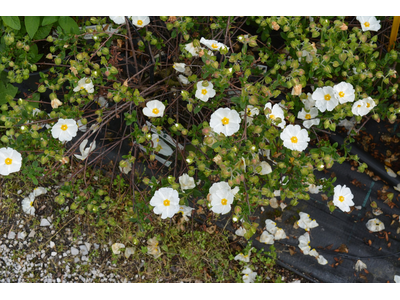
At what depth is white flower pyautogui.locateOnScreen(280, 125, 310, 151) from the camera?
1.24 metres

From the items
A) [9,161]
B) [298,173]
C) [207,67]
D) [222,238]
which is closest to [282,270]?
[222,238]

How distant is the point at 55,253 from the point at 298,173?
183 centimetres

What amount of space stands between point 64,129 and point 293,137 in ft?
3.19

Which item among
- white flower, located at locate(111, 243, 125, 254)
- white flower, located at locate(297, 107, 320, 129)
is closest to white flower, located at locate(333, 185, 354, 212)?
white flower, located at locate(297, 107, 320, 129)

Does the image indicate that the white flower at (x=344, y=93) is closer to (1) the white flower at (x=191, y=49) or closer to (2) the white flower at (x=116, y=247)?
(1) the white flower at (x=191, y=49)

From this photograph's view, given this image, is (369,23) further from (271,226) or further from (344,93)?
(271,226)

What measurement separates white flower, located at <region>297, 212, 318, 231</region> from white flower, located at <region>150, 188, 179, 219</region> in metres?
1.18

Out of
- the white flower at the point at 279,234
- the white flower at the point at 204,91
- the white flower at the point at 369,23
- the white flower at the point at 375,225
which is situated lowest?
the white flower at the point at 279,234

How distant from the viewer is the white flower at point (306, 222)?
2.09m

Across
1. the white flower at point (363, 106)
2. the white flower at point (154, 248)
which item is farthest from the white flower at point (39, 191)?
the white flower at point (363, 106)

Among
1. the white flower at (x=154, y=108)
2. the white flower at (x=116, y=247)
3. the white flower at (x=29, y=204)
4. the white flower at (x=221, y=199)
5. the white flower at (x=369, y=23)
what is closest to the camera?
the white flower at (x=221, y=199)

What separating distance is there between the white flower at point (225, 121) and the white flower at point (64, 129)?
23.9 inches

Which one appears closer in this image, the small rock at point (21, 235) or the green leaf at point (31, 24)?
the green leaf at point (31, 24)

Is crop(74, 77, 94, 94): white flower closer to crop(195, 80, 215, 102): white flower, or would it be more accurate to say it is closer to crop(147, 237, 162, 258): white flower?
crop(195, 80, 215, 102): white flower
